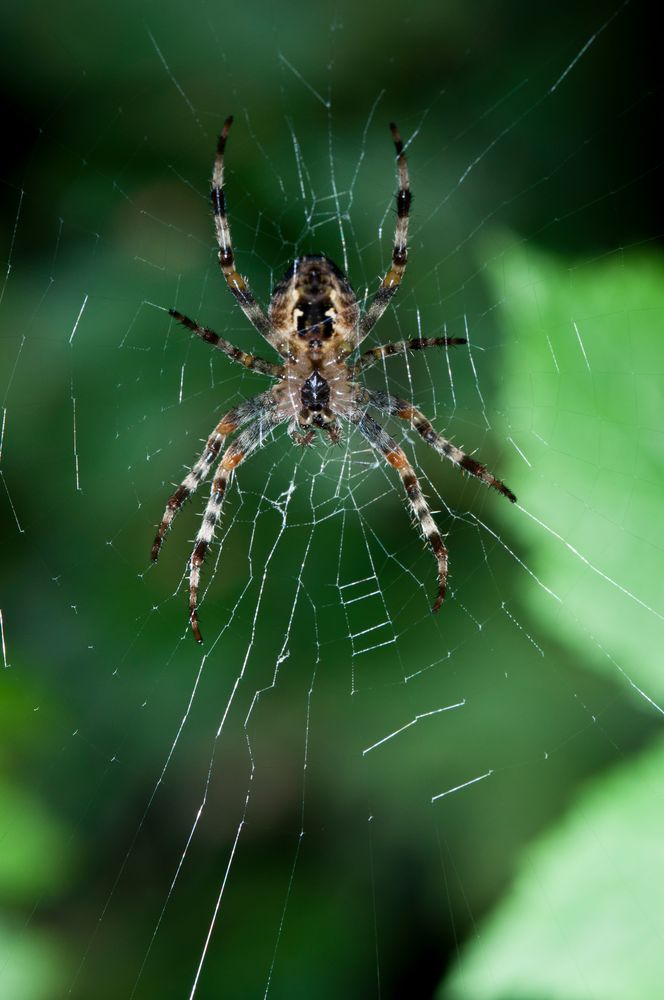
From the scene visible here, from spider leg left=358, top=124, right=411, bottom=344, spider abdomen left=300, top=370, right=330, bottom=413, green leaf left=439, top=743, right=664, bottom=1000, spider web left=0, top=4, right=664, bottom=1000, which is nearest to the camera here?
green leaf left=439, top=743, right=664, bottom=1000

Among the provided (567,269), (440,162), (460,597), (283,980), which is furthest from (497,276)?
(283,980)

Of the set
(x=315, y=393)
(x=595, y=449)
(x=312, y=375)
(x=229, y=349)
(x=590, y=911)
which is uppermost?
(x=229, y=349)

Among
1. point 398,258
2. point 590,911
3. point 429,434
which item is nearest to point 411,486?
point 429,434

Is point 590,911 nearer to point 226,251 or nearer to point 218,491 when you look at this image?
point 218,491

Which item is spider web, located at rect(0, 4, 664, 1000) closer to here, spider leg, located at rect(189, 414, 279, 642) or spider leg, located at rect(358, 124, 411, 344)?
spider leg, located at rect(189, 414, 279, 642)

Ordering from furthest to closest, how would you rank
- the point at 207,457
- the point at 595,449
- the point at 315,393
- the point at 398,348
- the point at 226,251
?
1. the point at 315,393
2. the point at 207,457
3. the point at 398,348
4. the point at 226,251
5. the point at 595,449

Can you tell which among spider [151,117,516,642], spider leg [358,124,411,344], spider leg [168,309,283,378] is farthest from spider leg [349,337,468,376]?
spider leg [168,309,283,378]
